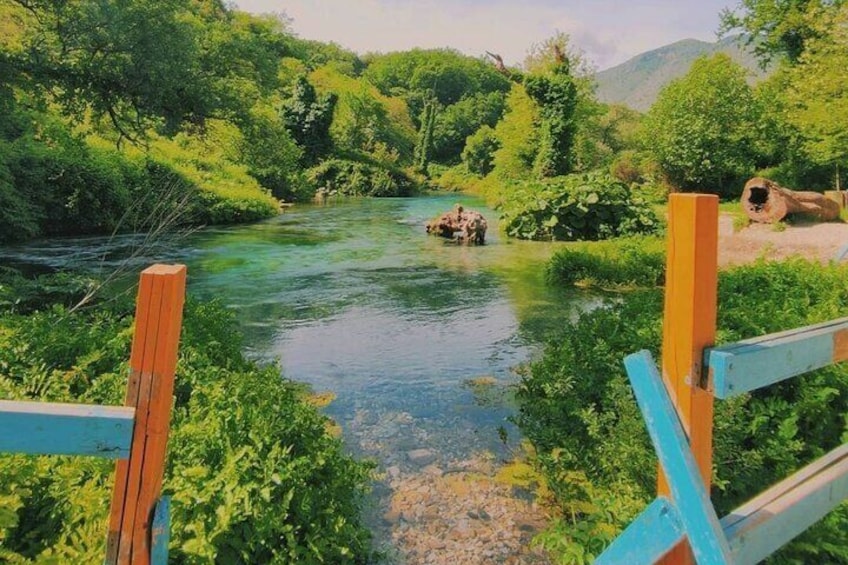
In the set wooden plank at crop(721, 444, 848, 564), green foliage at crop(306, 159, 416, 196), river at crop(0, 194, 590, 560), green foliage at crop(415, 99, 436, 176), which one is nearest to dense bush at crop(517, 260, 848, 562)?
river at crop(0, 194, 590, 560)

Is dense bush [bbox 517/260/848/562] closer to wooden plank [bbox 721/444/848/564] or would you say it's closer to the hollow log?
wooden plank [bbox 721/444/848/564]

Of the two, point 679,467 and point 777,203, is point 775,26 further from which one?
point 679,467

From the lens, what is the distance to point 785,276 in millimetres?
5918

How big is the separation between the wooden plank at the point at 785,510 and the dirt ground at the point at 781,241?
9.65 m

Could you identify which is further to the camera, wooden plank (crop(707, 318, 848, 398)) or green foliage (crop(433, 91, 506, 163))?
green foliage (crop(433, 91, 506, 163))

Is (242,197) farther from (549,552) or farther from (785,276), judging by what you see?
(549,552)

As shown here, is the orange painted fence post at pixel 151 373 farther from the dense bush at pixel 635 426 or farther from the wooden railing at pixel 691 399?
the dense bush at pixel 635 426

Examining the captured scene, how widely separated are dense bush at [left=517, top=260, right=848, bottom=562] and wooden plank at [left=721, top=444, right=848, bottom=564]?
0.85 metres

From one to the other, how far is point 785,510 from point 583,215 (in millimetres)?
14935

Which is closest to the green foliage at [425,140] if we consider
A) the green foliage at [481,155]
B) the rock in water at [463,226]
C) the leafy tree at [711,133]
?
the green foliage at [481,155]

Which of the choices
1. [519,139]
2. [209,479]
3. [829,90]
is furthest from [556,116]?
[209,479]

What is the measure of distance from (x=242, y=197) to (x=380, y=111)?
30.5 metres

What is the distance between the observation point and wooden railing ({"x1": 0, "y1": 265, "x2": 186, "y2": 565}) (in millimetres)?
1319

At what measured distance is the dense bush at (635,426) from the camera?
2840 millimetres
